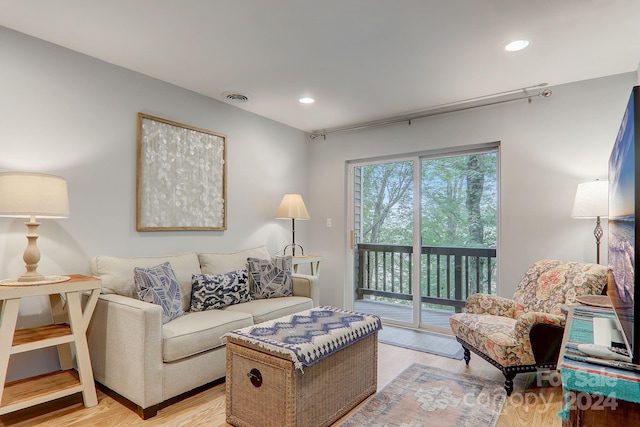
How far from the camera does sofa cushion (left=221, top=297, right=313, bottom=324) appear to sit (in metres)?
2.84

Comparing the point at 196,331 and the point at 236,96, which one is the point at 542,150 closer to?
the point at 236,96

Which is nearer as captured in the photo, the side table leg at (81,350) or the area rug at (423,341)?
the side table leg at (81,350)

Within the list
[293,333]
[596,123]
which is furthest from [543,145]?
[293,333]

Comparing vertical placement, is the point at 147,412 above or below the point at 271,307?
below

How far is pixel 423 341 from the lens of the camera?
11.7 ft

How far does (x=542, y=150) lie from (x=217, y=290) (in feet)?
10.3

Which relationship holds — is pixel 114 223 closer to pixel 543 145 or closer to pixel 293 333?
pixel 293 333

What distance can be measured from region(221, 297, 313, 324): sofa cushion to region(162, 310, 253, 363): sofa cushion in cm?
13

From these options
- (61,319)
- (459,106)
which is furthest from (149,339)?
(459,106)

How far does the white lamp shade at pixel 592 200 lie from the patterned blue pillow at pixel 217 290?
2.80m

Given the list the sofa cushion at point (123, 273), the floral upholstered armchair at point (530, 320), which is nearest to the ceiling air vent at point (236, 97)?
the sofa cushion at point (123, 273)

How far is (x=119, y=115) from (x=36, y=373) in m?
1.96

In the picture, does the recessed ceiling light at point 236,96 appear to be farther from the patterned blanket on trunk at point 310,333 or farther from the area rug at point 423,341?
the area rug at point 423,341

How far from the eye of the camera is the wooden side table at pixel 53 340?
1945 mm
